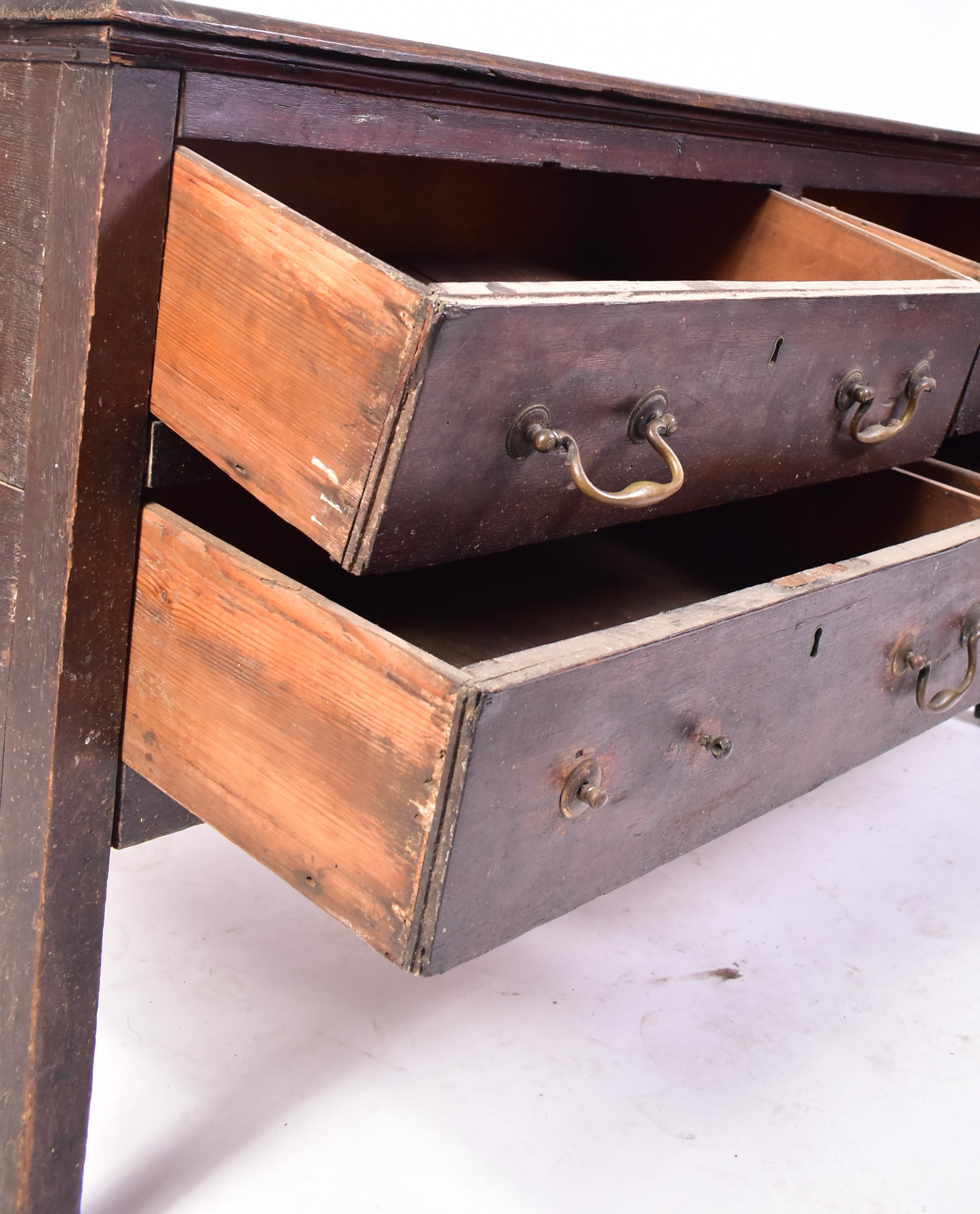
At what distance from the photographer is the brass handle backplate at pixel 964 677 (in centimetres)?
118

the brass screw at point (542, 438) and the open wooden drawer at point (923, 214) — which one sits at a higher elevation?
the open wooden drawer at point (923, 214)

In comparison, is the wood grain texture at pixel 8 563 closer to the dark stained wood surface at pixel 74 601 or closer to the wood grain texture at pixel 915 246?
the dark stained wood surface at pixel 74 601

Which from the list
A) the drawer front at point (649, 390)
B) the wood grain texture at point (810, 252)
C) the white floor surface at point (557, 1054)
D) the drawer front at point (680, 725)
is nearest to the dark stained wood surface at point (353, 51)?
the wood grain texture at point (810, 252)

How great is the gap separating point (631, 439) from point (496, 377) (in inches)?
6.7

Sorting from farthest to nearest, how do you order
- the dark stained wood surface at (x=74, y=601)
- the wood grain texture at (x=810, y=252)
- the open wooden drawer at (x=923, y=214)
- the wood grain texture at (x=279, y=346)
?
the open wooden drawer at (x=923, y=214), the wood grain texture at (x=810, y=252), the dark stained wood surface at (x=74, y=601), the wood grain texture at (x=279, y=346)

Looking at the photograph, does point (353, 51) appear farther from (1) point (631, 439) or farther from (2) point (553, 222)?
(2) point (553, 222)

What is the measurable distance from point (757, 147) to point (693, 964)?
896 millimetres

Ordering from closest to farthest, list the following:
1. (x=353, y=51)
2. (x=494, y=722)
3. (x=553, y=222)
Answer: (x=494, y=722)
(x=353, y=51)
(x=553, y=222)

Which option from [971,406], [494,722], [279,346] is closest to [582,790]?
[494,722]

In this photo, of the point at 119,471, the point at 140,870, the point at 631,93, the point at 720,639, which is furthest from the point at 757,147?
the point at 140,870

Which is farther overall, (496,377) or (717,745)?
(717,745)

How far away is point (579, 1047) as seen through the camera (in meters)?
1.35

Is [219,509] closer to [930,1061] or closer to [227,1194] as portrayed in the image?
[227,1194]

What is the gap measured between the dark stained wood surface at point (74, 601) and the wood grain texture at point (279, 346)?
3cm
